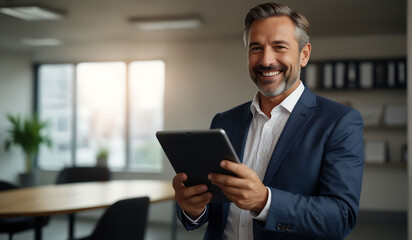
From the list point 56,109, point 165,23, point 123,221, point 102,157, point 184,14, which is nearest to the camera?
point 123,221

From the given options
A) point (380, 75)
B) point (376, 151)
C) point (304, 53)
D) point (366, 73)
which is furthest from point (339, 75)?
point (304, 53)

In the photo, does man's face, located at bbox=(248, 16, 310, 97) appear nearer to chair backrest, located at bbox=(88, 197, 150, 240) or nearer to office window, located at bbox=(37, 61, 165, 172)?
chair backrest, located at bbox=(88, 197, 150, 240)

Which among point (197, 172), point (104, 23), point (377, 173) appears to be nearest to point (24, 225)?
point (104, 23)

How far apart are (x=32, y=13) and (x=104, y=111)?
6.82 feet

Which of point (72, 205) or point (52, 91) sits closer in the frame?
point (72, 205)

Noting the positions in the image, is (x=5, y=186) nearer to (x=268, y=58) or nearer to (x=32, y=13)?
(x=32, y=13)

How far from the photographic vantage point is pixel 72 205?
9.21ft

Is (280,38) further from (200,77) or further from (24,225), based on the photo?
(200,77)

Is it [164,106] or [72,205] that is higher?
[164,106]

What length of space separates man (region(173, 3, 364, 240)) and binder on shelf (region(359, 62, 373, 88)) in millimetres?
4495

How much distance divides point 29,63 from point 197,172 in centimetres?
661

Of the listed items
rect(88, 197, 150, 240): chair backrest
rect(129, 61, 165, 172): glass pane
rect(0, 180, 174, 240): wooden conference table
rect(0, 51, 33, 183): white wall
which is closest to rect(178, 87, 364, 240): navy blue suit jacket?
rect(88, 197, 150, 240): chair backrest

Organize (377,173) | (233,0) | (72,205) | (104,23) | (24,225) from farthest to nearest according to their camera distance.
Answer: (377,173) → (104,23) → (233,0) → (24,225) → (72,205)

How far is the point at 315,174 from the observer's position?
1212 millimetres
